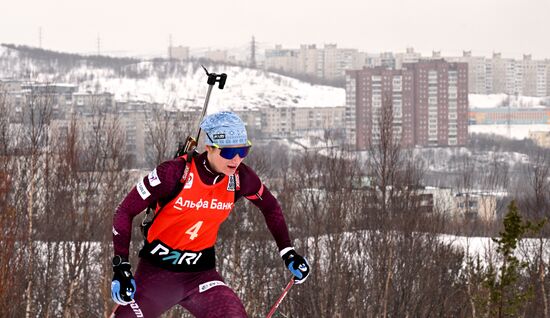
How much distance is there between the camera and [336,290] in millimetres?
29594

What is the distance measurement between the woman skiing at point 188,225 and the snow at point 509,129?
5862 inches

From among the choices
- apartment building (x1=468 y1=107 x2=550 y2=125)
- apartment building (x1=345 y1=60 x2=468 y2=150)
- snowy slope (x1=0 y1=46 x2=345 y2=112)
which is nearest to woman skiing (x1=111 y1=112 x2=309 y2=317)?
apartment building (x1=345 y1=60 x2=468 y2=150)

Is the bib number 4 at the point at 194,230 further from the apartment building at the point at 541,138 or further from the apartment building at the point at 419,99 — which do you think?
the apartment building at the point at 541,138

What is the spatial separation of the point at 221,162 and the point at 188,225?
0.38m

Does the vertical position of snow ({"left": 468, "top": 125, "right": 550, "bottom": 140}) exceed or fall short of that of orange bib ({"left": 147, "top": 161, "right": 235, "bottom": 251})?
it falls short

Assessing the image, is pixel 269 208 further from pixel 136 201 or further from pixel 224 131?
pixel 136 201

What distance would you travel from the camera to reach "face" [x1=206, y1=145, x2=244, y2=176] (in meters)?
4.62

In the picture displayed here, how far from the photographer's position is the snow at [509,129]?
155 m

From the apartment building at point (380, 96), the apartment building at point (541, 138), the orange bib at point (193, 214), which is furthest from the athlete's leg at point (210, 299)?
the apartment building at point (541, 138)

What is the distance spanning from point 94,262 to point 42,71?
170m

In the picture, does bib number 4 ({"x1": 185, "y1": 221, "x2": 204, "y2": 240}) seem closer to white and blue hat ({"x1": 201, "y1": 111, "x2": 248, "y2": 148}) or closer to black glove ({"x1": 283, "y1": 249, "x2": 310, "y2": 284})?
white and blue hat ({"x1": 201, "y1": 111, "x2": 248, "y2": 148})

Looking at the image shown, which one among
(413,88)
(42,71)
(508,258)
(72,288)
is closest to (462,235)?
(72,288)

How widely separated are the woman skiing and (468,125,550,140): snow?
148901 mm

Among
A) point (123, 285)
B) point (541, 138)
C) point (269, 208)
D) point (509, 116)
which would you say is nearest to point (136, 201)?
point (123, 285)
